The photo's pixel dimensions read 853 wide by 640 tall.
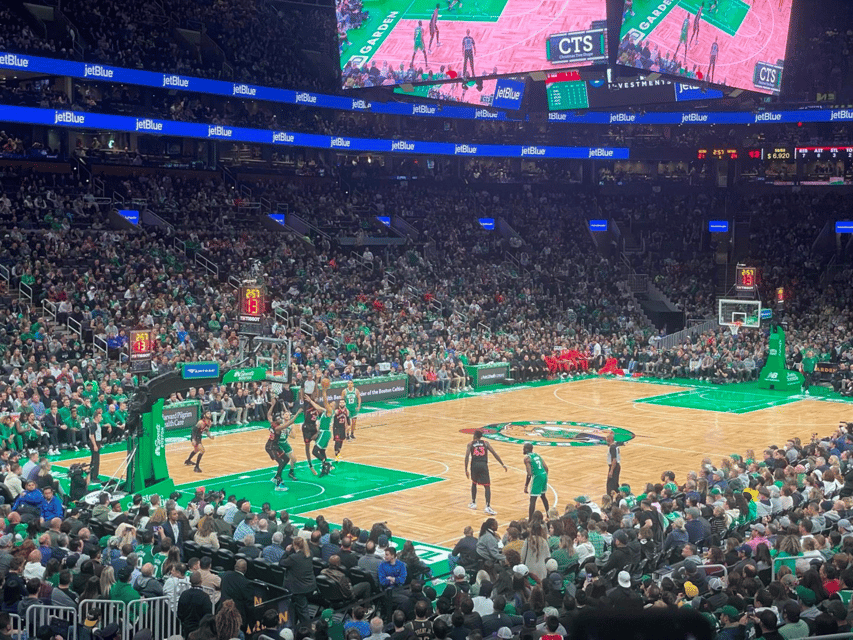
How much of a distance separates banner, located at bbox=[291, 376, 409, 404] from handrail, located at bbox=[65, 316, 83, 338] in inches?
332

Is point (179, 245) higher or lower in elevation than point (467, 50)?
lower

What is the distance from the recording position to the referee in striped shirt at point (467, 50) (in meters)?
36.0

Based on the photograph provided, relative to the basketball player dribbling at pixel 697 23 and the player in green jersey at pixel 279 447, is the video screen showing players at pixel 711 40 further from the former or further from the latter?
the player in green jersey at pixel 279 447

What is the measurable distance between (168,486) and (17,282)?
18.7 m

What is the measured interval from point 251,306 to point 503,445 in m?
7.67

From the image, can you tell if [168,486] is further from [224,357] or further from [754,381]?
[754,381]

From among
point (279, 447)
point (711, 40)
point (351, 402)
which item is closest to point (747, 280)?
point (711, 40)

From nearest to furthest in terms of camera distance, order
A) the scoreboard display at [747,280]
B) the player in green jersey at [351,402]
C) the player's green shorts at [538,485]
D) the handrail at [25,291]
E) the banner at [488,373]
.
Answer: the player's green shorts at [538,485] → the player in green jersey at [351,402] → the handrail at [25,291] → the banner at [488,373] → the scoreboard display at [747,280]

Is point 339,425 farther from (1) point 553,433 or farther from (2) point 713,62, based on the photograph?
(2) point 713,62

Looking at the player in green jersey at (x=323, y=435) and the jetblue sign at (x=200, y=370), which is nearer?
the jetblue sign at (x=200, y=370)

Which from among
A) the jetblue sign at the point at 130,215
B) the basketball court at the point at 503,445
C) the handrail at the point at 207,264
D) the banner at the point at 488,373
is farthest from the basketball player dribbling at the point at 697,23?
the jetblue sign at the point at 130,215

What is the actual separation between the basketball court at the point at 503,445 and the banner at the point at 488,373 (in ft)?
3.08

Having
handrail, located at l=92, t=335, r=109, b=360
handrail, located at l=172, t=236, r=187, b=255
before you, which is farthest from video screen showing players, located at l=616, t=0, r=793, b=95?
handrail, located at l=172, t=236, r=187, b=255

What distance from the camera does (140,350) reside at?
69.2ft
